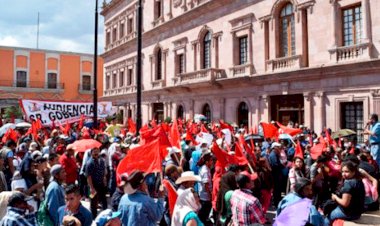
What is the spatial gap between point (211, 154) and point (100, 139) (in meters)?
3.46

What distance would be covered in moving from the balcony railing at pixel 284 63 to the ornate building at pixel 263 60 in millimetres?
50

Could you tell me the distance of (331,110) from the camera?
60.2ft

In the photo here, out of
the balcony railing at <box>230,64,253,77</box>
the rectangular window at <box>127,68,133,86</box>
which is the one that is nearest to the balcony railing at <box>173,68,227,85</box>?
the balcony railing at <box>230,64,253,77</box>

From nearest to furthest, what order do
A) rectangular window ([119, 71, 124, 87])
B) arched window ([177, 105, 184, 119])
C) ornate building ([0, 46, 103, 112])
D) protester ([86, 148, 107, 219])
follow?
1. protester ([86, 148, 107, 219])
2. arched window ([177, 105, 184, 119])
3. rectangular window ([119, 71, 124, 87])
4. ornate building ([0, 46, 103, 112])

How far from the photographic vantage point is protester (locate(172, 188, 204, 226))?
4.59 meters

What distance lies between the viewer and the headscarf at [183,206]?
4.73 metres

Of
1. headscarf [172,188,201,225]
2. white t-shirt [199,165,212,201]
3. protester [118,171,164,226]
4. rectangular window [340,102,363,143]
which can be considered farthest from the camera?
rectangular window [340,102,363,143]

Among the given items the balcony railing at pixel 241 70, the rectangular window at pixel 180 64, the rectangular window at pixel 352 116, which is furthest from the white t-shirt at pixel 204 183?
the rectangular window at pixel 180 64

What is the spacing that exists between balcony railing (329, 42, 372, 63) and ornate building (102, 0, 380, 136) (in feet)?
0.14

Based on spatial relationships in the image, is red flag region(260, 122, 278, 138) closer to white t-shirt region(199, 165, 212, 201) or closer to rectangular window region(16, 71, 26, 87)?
white t-shirt region(199, 165, 212, 201)

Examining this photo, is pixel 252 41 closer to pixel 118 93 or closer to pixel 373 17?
pixel 373 17

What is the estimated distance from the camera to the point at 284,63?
67.4 ft

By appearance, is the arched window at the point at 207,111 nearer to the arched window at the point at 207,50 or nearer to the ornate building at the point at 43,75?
the arched window at the point at 207,50

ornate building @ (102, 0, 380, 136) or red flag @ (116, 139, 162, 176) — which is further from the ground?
ornate building @ (102, 0, 380, 136)
